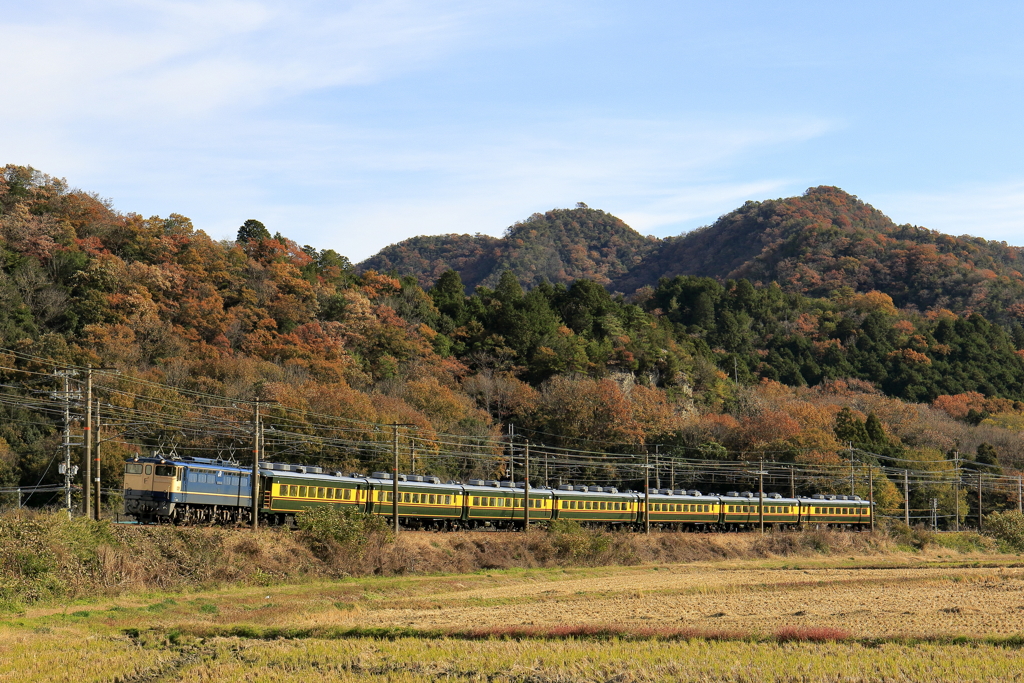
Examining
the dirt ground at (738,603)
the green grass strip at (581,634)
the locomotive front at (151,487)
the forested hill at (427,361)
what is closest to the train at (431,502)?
the locomotive front at (151,487)

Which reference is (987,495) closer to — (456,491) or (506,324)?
(506,324)

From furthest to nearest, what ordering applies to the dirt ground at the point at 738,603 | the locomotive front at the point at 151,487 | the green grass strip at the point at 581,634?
the locomotive front at the point at 151,487
the dirt ground at the point at 738,603
the green grass strip at the point at 581,634

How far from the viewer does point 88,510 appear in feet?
119


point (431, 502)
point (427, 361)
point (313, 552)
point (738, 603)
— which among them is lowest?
point (738, 603)

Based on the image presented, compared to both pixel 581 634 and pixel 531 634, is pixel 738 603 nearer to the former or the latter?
pixel 581 634

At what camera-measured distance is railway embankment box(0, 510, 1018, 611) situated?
105ft

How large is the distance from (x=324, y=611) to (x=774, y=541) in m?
40.5

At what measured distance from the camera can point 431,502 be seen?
173 ft

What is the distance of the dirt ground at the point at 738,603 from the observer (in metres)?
28.4

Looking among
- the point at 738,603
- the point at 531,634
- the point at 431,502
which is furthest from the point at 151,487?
the point at 738,603

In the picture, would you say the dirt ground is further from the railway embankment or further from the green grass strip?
the railway embankment

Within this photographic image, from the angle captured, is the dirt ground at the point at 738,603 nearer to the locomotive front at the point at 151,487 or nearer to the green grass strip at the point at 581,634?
the green grass strip at the point at 581,634

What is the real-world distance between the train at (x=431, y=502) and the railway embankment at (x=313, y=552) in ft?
8.09

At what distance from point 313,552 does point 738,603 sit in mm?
17377
